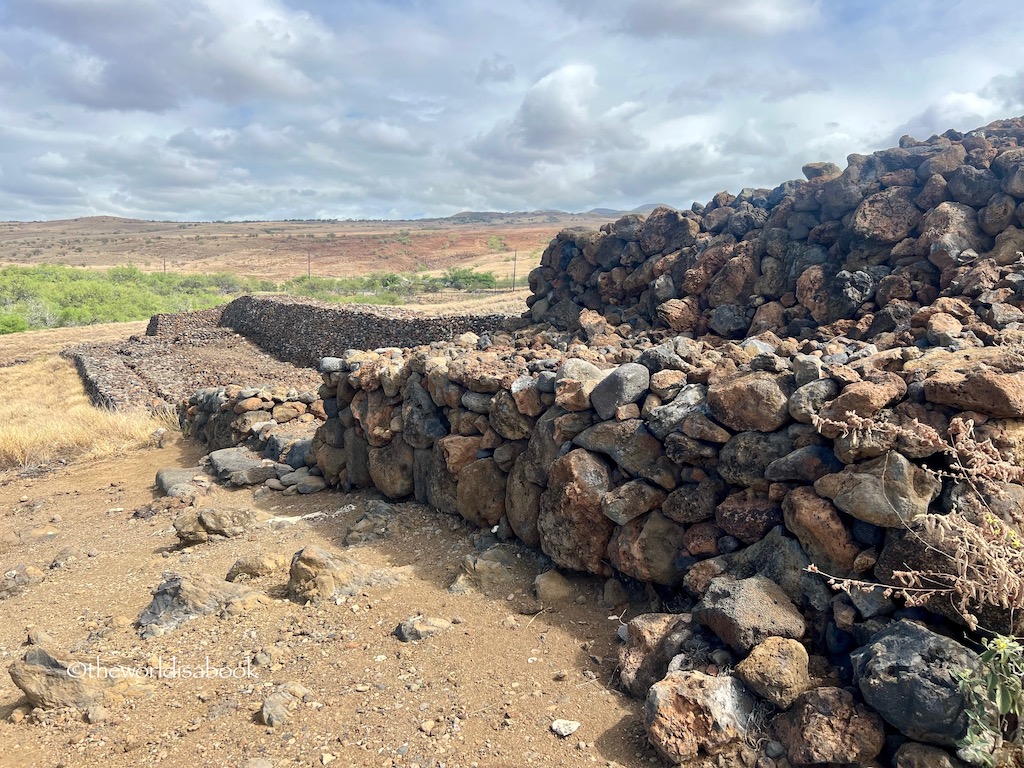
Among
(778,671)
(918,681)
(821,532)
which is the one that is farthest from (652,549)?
(918,681)

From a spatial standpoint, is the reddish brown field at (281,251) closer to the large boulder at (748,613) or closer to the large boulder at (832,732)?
the large boulder at (748,613)

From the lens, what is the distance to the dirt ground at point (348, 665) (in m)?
3.16

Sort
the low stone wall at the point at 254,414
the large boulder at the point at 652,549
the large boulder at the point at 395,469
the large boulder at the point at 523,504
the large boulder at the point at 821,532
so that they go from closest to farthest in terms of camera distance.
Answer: the large boulder at the point at 821,532 → the large boulder at the point at 652,549 → the large boulder at the point at 523,504 → the large boulder at the point at 395,469 → the low stone wall at the point at 254,414

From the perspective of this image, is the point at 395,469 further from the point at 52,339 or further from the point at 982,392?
the point at 52,339

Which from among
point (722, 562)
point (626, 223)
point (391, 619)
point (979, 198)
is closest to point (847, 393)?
point (722, 562)

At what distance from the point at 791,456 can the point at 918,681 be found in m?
1.27

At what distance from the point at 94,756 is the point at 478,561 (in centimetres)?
249

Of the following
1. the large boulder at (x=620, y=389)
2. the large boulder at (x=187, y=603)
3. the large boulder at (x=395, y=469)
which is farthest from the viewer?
the large boulder at (x=395, y=469)

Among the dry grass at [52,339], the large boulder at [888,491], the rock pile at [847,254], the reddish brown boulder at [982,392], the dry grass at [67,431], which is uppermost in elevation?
the rock pile at [847,254]

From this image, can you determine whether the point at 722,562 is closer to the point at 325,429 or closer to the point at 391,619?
the point at 391,619

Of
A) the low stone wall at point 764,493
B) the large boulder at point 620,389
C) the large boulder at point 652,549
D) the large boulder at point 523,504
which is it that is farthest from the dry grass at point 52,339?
the large boulder at point 652,549

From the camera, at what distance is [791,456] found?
11.8ft

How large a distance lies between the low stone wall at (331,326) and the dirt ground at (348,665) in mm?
8419

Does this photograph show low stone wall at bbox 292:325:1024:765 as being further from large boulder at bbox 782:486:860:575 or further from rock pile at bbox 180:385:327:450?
rock pile at bbox 180:385:327:450
